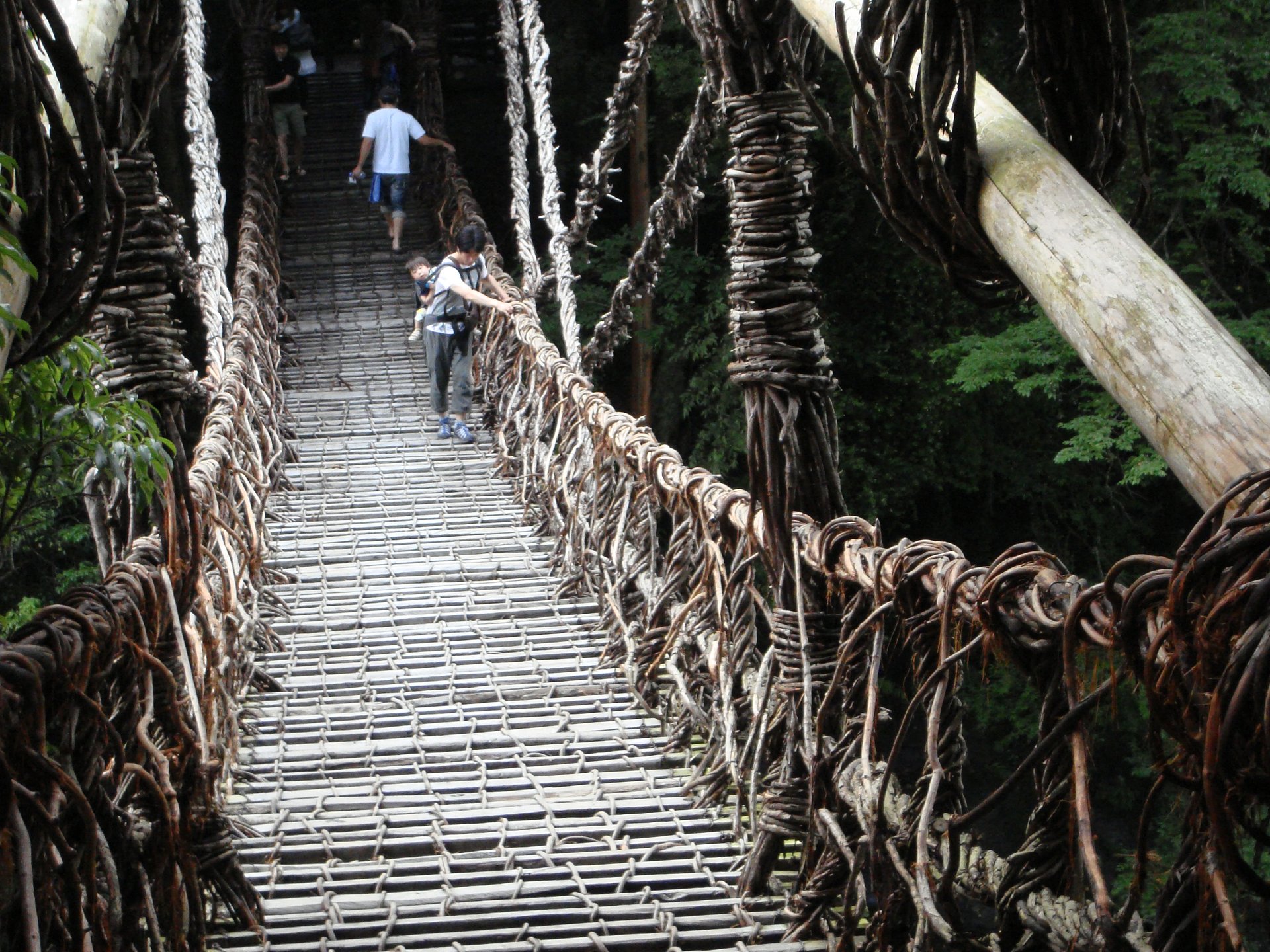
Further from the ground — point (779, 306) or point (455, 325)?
point (779, 306)

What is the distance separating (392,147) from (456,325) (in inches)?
91.9

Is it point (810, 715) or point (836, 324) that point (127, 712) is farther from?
point (836, 324)

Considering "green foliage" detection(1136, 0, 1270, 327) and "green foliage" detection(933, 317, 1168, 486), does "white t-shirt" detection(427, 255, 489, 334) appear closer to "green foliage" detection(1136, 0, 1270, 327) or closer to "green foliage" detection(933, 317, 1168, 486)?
"green foliage" detection(933, 317, 1168, 486)

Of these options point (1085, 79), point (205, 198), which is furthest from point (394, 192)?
point (1085, 79)

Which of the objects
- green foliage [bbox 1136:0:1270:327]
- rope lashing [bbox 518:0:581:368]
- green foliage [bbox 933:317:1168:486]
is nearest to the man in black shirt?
rope lashing [bbox 518:0:581:368]

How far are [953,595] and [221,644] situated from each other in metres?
1.97

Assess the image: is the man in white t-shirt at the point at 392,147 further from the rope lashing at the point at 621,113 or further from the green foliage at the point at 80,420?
the green foliage at the point at 80,420

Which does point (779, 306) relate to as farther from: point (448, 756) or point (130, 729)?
point (448, 756)

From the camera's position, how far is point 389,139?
8.33m

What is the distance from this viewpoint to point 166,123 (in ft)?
30.8

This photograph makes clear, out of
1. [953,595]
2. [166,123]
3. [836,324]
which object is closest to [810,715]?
[953,595]

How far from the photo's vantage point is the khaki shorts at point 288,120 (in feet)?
32.1

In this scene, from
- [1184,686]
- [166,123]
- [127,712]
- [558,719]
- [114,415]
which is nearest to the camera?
[1184,686]

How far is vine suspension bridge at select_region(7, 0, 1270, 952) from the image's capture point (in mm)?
1451
